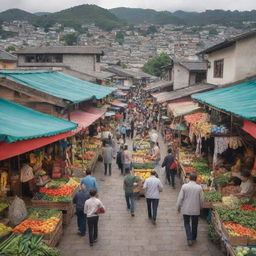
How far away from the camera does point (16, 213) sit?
8.50 metres

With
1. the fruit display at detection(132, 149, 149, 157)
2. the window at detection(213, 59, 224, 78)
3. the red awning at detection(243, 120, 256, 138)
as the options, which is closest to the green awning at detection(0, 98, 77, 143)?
the red awning at detection(243, 120, 256, 138)

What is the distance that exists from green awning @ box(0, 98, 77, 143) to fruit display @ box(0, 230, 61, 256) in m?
2.30

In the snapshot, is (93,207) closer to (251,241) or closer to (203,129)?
(251,241)

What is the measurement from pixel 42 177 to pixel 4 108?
3073mm

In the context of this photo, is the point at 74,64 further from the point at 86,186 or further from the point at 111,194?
the point at 86,186

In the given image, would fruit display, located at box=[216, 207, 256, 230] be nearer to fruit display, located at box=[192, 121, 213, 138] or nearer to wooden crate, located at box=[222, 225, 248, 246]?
wooden crate, located at box=[222, 225, 248, 246]

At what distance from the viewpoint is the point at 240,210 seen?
8.77 meters

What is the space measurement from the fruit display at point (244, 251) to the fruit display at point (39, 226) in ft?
15.0

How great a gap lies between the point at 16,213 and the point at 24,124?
8.05 feet

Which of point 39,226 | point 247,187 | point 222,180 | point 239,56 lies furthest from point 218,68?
point 39,226

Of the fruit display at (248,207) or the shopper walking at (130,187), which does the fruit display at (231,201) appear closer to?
the fruit display at (248,207)

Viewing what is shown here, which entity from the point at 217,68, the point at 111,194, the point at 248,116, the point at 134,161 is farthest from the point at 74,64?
the point at 248,116

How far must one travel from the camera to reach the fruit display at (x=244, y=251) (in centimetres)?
691

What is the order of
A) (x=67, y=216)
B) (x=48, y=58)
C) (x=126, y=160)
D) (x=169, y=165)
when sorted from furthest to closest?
(x=48, y=58) < (x=126, y=160) < (x=169, y=165) < (x=67, y=216)
